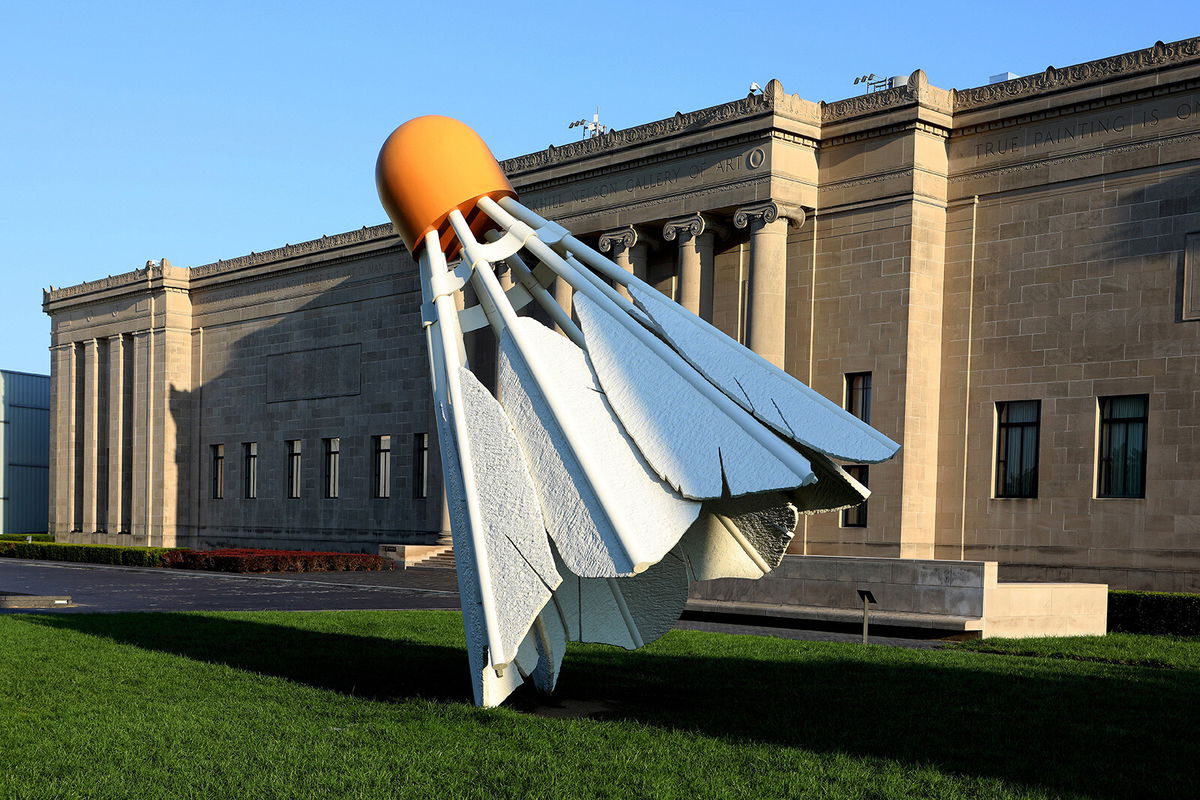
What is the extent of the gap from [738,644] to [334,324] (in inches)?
1128

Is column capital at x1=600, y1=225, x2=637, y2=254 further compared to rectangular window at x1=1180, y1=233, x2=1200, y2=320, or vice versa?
column capital at x1=600, y1=225, x2=637, y2=254

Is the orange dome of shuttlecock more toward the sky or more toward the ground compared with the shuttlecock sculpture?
more toward the sky

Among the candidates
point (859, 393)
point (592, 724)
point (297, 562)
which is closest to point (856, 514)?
point (859, 393)

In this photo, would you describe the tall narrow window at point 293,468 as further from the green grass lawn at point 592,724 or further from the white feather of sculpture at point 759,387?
the white feather of sculpture at point 759,387

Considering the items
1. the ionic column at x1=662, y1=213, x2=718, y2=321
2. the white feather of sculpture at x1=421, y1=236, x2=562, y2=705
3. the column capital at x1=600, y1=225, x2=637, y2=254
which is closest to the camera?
the white feather of sculpture at x1=421, y1=236, x2=562, y2=705

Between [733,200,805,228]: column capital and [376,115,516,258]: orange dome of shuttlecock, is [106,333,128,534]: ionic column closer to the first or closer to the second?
[733,200,805,228]: column capital

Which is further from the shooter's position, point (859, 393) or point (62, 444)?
point (62, 444)

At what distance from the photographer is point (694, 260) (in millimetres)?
28062

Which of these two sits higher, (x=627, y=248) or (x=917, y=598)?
(x=627, y=248)

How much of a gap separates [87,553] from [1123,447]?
31.0m

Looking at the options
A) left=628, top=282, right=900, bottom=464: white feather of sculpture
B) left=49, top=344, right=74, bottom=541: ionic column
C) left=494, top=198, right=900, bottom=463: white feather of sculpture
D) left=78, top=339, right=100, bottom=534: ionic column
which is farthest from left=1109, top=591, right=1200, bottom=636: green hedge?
left=49, top=344, right=74, bottom=541: ionic column

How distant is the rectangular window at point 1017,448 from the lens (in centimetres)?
2444

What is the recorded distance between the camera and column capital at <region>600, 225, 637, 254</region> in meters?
29.2

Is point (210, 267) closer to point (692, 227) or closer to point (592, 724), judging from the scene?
point (692, 227)
